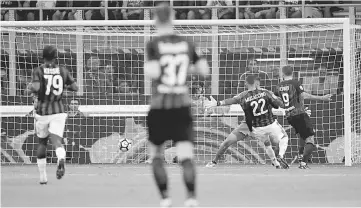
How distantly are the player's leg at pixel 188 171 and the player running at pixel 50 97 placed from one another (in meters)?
4.11

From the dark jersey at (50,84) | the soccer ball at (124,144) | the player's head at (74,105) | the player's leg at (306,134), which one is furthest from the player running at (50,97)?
the soccer ball at (124,144)

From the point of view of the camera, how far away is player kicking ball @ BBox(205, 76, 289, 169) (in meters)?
16.2

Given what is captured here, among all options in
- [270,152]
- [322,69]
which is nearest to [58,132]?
[270,152]

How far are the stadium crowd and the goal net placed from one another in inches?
48.5

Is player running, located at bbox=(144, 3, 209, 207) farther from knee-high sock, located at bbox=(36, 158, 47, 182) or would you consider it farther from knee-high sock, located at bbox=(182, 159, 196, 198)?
knee-high sock, located at bbox=(36, 158, 47, 182)

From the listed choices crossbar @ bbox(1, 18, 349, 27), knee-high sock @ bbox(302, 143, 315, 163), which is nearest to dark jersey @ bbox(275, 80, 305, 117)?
knee-high sock @ bbox(302, 143, 315, 163)

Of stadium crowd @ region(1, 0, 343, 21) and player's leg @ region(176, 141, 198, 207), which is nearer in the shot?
player's leg @ region(176, 141, 198, 207)

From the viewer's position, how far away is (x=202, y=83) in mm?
19266

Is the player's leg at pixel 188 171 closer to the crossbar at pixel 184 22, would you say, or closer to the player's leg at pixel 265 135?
the player's leg at pixel 265 135

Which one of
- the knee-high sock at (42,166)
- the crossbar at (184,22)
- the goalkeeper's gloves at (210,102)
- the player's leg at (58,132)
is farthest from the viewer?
the goalkeeper's gloves at (210,102)

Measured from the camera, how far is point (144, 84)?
64.0ft

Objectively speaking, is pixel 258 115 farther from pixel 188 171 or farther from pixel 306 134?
pixel 188 171

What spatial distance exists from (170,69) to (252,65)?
10.9m

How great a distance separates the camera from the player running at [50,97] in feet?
41.6
